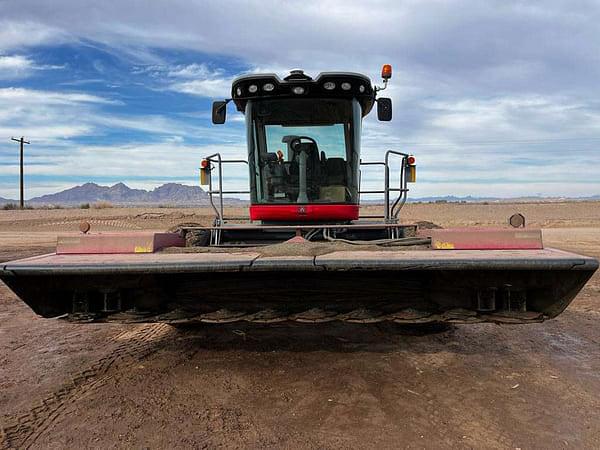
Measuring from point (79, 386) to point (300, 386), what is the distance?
165cm

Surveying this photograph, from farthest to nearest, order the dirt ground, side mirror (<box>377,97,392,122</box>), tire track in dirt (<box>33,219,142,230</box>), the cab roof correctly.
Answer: tire track in dirt (<box>33,219,142,230</box>)
side mirror (<box>377,97,392,122</box>)
the cab roof
the dirt ground

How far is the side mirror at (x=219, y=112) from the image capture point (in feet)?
18.3

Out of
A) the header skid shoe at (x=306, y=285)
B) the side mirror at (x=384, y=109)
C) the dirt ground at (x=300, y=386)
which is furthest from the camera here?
the side mirror at (x=384, y=109)

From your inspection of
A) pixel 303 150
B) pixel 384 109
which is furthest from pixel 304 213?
pixel 384 109

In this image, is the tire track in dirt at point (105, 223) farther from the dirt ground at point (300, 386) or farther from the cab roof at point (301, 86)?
the cab roof at point (301, 86)

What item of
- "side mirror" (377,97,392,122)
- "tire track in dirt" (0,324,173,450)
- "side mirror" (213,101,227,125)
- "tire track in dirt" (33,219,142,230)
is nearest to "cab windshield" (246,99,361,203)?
"side mirror" (377,97,392,122)

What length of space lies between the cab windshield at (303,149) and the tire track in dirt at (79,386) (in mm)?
1802

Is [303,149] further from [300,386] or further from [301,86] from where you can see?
[300,386]

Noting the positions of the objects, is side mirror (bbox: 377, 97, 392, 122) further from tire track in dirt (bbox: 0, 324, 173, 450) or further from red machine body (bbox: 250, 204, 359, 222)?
tire track in dirt (bbox: 0, 324, 173, 450)

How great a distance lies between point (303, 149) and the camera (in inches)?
209

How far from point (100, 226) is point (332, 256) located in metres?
19.9

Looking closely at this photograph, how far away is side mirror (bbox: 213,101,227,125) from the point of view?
5.57 meters

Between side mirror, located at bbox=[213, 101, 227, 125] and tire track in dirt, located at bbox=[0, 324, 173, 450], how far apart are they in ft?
7.62

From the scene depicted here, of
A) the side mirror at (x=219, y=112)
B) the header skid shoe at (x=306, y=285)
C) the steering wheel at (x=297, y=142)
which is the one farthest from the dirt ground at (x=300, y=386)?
the side mirror at (x=219, y=112)
